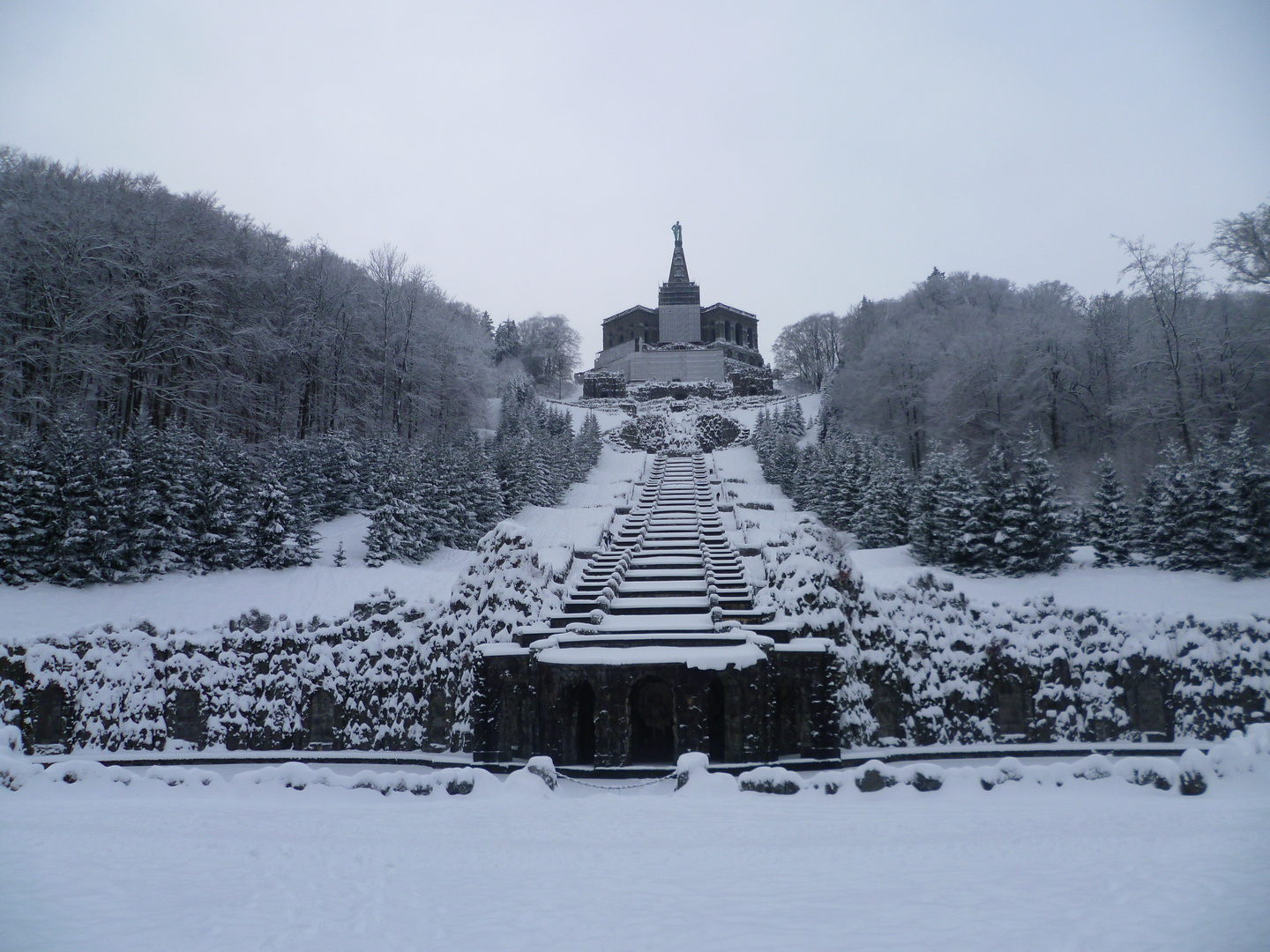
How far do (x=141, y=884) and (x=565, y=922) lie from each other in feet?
15.4

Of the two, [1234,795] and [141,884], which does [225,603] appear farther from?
[1234,795]

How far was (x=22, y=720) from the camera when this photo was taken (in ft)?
56.0

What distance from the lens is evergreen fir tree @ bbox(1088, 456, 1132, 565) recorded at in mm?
19609

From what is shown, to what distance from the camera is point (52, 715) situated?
17.2 metres

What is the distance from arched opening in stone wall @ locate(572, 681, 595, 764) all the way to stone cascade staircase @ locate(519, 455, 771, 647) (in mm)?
1057

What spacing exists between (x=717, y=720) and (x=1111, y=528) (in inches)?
514

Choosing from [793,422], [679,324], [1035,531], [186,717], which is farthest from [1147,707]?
[679,324]

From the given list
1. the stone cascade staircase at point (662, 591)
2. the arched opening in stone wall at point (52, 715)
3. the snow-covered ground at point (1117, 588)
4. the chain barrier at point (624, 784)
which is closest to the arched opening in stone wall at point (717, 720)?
the stone cascade staircase at point (662, 591)

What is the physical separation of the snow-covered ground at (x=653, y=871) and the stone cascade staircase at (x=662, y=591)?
511cm

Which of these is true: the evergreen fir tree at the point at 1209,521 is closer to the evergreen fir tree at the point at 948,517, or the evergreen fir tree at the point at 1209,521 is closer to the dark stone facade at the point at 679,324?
the evergreen fir tree at the point at 948,517

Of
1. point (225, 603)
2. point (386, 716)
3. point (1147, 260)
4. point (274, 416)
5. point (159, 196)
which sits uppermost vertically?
point (159, 196)

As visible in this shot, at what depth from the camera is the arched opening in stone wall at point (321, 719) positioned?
58.1ft

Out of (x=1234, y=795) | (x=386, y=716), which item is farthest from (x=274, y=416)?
(x=1234, y=795)

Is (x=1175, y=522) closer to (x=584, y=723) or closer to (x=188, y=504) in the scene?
(x=584, y=723)
